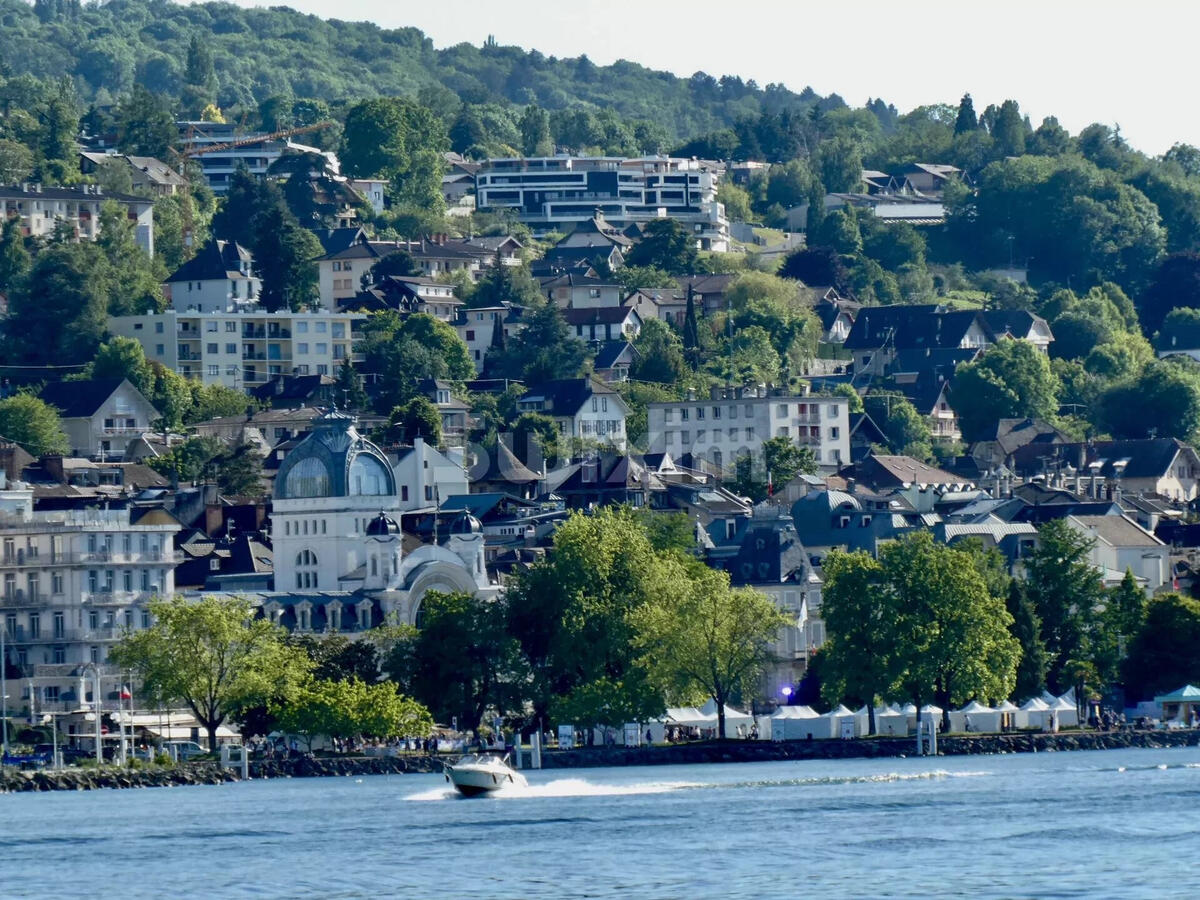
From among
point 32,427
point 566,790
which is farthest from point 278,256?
point 566,790

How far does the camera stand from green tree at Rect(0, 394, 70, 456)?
564 feet

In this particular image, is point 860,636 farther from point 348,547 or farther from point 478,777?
point 348,547

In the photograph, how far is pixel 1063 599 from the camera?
410ft

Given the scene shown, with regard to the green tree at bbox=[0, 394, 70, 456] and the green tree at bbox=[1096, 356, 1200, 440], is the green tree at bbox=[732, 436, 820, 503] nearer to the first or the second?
the green tree at bbox=[1096, 356, 1200, 440]

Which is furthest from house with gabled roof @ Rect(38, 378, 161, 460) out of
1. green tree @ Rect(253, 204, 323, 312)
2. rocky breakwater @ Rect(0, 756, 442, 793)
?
rocky breakwater @ Rect(0, 756, 442, 793)

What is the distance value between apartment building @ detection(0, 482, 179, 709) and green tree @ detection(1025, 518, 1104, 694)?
3277 cm

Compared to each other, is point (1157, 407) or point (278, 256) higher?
point (278, 256)

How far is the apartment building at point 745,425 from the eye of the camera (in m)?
181

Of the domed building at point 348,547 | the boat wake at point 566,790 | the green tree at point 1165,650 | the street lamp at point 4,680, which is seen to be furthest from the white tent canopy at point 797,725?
the street lamp at point 4,680

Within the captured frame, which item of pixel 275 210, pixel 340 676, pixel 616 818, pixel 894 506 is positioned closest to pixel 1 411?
pixel 275 210

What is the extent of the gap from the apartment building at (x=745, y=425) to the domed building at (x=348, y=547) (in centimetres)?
3623

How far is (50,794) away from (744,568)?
41.7 m

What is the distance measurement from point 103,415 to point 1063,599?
68.2 metres

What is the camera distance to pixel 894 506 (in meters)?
155
